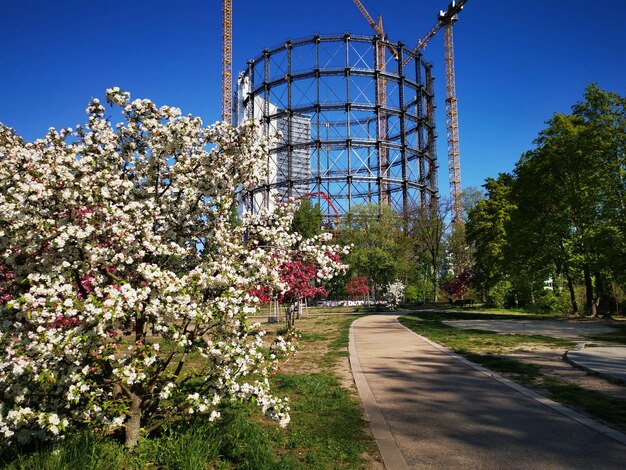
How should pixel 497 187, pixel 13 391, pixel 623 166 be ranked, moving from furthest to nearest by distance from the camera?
pixel 497 187
pixel 623 166
pixel 13 391

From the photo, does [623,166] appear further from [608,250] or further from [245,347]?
[245,347]

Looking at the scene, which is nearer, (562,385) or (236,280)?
(236,280)

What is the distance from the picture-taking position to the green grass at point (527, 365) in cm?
A: 575

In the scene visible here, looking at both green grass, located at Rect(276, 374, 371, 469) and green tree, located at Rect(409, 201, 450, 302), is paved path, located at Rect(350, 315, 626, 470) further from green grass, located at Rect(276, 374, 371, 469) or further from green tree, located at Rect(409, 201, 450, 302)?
green tree, located at Rect(409, 201, 450, 302)

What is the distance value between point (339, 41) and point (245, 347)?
198 ft

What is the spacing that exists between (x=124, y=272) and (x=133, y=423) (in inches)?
61.9

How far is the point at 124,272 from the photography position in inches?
166

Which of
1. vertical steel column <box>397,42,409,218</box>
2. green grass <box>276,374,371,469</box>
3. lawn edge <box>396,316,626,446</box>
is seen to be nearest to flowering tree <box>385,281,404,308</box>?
vertical steel column <box>397,42,409,218</box>

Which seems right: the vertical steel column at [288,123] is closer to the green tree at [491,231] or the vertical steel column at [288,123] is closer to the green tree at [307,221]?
the green tree at [307,221]

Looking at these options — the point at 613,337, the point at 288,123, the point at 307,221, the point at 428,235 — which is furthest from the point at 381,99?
the point at 613,337

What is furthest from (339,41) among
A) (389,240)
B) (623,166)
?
(623,166)

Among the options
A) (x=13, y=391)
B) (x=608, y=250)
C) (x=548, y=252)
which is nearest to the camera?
(x=13, y=391)

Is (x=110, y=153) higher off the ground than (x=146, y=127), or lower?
lower

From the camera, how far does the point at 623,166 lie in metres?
20.7
